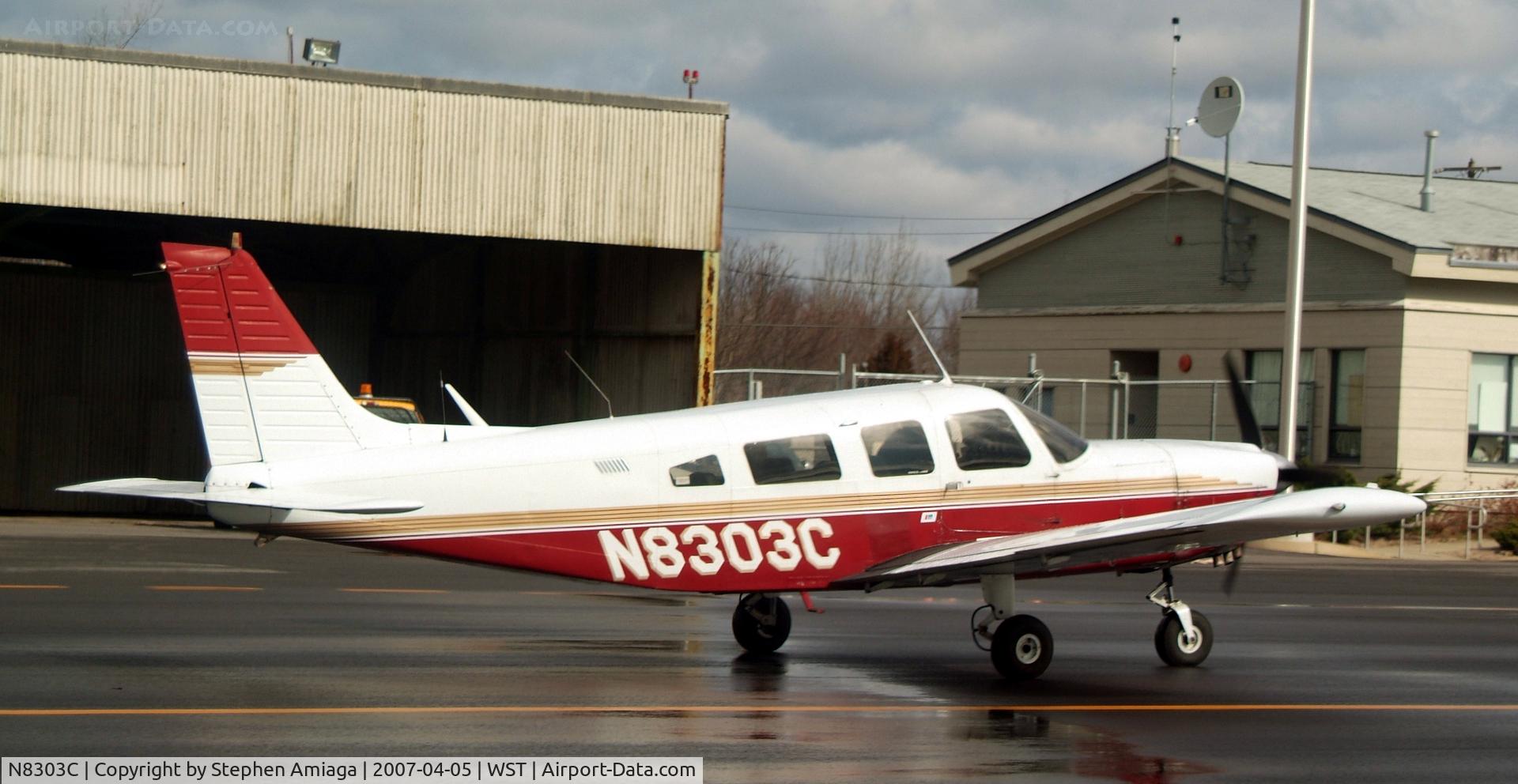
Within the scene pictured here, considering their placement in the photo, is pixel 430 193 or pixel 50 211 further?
pixel 50 211

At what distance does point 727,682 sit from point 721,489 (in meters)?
1.31

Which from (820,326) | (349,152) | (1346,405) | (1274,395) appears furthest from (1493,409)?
(820,326)

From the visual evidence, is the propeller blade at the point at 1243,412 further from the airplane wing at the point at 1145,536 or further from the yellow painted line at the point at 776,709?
the yellow painted line at the point at 776,709

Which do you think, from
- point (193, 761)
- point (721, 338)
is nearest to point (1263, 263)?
point (193, 761)

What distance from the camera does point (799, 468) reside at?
10.8m

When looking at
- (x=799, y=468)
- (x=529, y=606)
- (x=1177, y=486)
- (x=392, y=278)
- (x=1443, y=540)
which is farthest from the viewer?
(x=392, y=278)

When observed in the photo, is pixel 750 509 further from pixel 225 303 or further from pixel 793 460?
pixel 225 303

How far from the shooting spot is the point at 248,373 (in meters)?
10.2

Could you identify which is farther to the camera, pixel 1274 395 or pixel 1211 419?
pixel 1274 395

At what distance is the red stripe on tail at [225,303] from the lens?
1013 cm

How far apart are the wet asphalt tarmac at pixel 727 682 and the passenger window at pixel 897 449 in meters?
1.49

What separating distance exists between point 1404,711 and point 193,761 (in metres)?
7.47

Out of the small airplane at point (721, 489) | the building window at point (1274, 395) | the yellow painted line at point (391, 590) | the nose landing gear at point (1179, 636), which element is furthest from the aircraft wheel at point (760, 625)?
the building window at point (1274, 395)

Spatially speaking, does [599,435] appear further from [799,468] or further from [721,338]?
[721,338]
